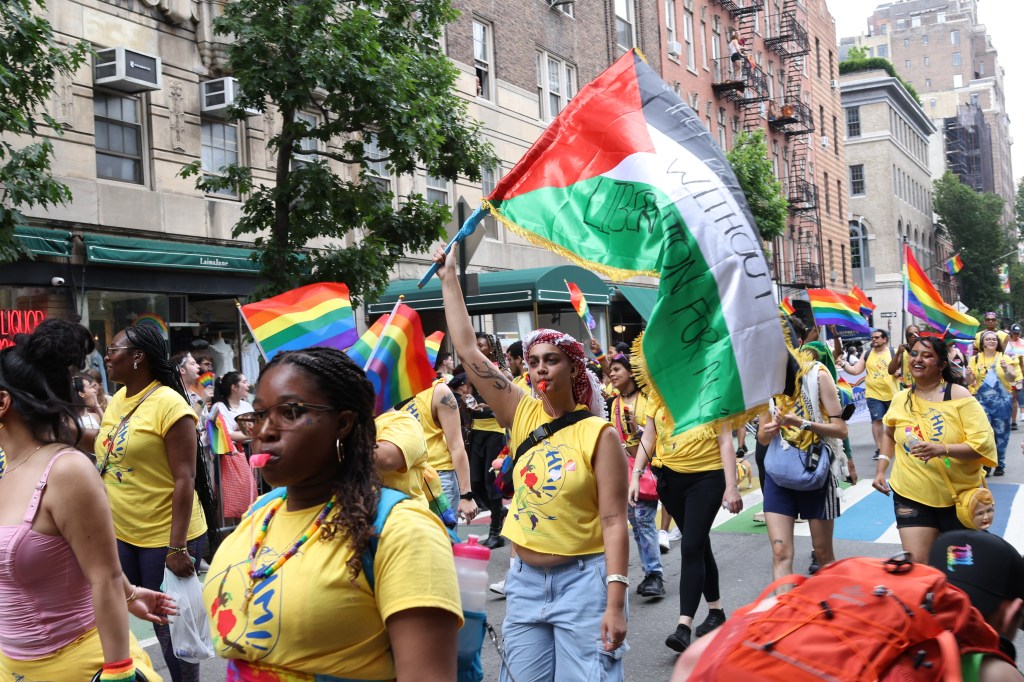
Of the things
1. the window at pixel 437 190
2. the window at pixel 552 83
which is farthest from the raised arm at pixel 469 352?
the window at pixel 552 83

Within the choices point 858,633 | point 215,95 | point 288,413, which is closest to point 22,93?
point 215,95

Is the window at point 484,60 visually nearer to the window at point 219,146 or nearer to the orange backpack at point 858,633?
the window at point 219,146

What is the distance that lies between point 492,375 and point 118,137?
42.0 feet

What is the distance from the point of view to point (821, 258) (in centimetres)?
5147

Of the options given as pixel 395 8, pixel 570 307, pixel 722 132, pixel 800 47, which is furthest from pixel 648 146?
pixel 800 47

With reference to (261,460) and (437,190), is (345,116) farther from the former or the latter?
(261,460)

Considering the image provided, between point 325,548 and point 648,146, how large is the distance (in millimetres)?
2407

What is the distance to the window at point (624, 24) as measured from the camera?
32031 millimetres

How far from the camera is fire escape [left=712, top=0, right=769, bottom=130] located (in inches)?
1601

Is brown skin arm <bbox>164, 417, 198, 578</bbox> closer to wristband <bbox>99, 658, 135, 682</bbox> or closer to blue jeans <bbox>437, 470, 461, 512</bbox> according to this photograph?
wristband <bbox>99, 658, 135, 682</bbox>

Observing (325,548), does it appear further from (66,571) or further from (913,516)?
(913,516)

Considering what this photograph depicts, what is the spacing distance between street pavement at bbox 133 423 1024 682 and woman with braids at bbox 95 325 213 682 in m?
1.70

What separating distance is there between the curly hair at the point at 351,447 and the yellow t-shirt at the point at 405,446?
239 cm

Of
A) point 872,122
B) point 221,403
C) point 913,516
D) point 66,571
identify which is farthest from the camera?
point 872,122
